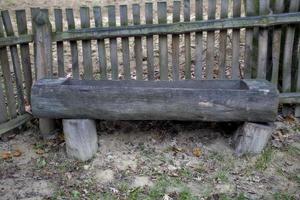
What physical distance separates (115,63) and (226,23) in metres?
1.26

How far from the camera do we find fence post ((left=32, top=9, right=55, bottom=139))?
4.69 metres

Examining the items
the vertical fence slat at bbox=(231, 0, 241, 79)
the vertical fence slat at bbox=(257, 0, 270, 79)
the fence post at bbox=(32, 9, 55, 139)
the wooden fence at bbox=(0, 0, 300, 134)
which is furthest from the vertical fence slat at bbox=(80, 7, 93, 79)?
the vertical fence slat at bbox=(257, 0, 270, 79)

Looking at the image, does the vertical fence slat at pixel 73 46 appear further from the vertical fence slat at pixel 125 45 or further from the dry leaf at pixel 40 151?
the dry leaf at pixel 40 151

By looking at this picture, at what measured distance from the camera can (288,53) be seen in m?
5.11

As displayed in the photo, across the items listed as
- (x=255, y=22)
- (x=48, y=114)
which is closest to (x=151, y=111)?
(x=48, y=114)

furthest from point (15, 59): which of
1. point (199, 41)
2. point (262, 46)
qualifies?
point (262, 46)

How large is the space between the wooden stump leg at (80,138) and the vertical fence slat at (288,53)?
2248 mm

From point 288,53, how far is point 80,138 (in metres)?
2.47

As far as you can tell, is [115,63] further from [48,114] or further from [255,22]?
[255,22]

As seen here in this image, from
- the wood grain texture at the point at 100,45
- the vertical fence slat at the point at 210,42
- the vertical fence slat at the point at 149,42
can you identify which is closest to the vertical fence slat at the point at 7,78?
the wood grain texture at the point at 100,45

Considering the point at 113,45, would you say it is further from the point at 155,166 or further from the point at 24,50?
the point at 155,166

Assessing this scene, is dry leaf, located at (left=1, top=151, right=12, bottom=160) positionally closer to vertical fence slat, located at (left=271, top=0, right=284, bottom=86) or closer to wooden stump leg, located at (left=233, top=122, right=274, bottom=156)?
wooden stump leg, located at (left=233, top=122, right=274, bottom=156)

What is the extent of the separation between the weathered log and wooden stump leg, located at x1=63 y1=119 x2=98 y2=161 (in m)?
0.08

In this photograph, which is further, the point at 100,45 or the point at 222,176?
the point at 100,45
